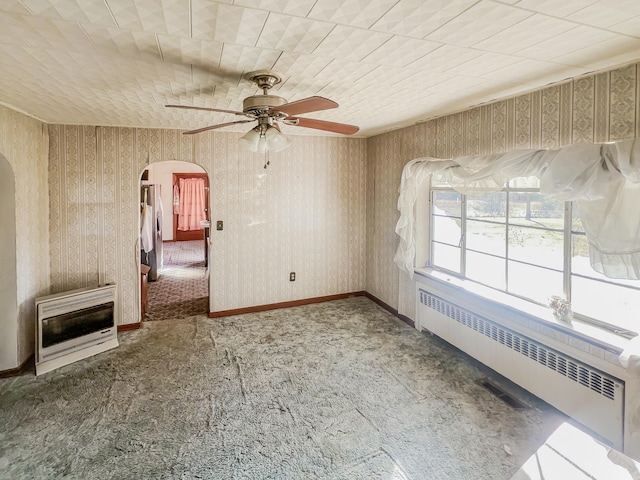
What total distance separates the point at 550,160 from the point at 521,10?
1220 millimetres

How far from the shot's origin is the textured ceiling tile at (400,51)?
182 cm

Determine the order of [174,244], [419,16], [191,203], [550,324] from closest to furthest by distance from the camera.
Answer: [419,16], [550,324], [174,244], [191,203]

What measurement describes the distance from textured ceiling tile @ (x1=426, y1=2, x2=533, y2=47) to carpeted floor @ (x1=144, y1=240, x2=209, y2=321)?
417cm

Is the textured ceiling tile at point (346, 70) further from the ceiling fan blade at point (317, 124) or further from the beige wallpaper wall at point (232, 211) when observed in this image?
the beige wallpaper wall at point (232, 211)

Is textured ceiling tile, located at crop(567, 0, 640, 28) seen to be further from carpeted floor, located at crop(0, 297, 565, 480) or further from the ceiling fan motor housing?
carpeted floor, located at crop(0, 297, 565, 480)

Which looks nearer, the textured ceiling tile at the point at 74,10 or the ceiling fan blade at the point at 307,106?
the textured ceiling tile at the point at 74,10

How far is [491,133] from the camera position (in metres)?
2.99

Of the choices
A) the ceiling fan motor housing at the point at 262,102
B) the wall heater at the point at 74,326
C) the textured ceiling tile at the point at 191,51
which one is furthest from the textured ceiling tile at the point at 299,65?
the wall heater at the point at 74,326

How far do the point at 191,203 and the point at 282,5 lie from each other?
9694mm

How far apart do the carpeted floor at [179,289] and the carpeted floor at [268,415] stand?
94cm

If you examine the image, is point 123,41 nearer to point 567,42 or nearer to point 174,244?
point 567,42

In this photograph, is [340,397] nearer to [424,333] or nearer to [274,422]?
[274,422]

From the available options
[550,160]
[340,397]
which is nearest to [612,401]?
[550,160]

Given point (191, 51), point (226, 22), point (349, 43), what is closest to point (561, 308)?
point (349, 43)
